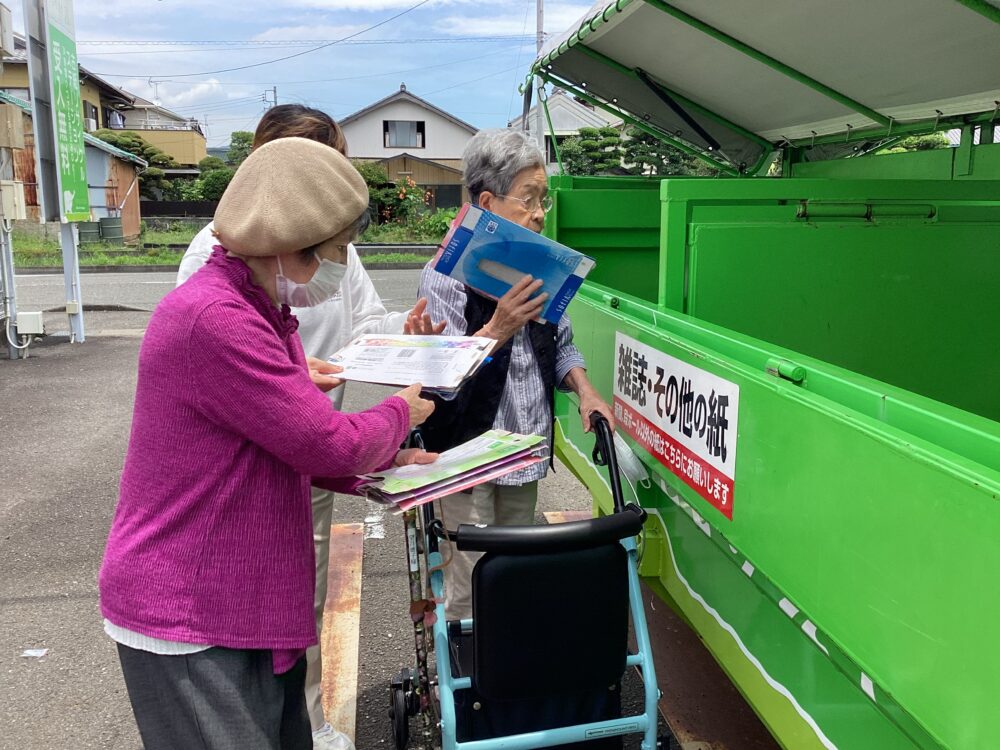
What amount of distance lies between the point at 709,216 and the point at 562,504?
2.71 m

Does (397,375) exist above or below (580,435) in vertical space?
above

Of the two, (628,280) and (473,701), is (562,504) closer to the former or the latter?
(628,280)

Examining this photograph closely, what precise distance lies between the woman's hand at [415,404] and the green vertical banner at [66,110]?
815 cm

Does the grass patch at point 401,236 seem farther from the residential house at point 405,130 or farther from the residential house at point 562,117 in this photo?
the residential house at point 405,130

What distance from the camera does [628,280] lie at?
4.23 meters

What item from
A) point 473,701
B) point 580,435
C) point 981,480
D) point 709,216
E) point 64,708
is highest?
point 709,216

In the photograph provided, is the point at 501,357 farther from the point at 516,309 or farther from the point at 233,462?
the point at 233,462

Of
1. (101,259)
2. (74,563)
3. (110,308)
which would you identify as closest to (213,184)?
(101,259)

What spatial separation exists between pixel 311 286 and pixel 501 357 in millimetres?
929

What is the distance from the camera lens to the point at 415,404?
68.7 inches

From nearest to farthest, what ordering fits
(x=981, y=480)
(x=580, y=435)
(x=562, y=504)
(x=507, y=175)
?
1. (x=981, y=480)
2. (x=507, y=175)
3. (x=580, y=435)
4. (x=562, y=504)

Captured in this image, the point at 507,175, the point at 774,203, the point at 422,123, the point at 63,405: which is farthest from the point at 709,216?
the point at 422,123

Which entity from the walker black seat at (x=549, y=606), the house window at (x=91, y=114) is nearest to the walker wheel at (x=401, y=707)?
the walker black seat at (x=549, y=606)

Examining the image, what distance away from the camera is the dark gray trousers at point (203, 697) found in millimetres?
1548
